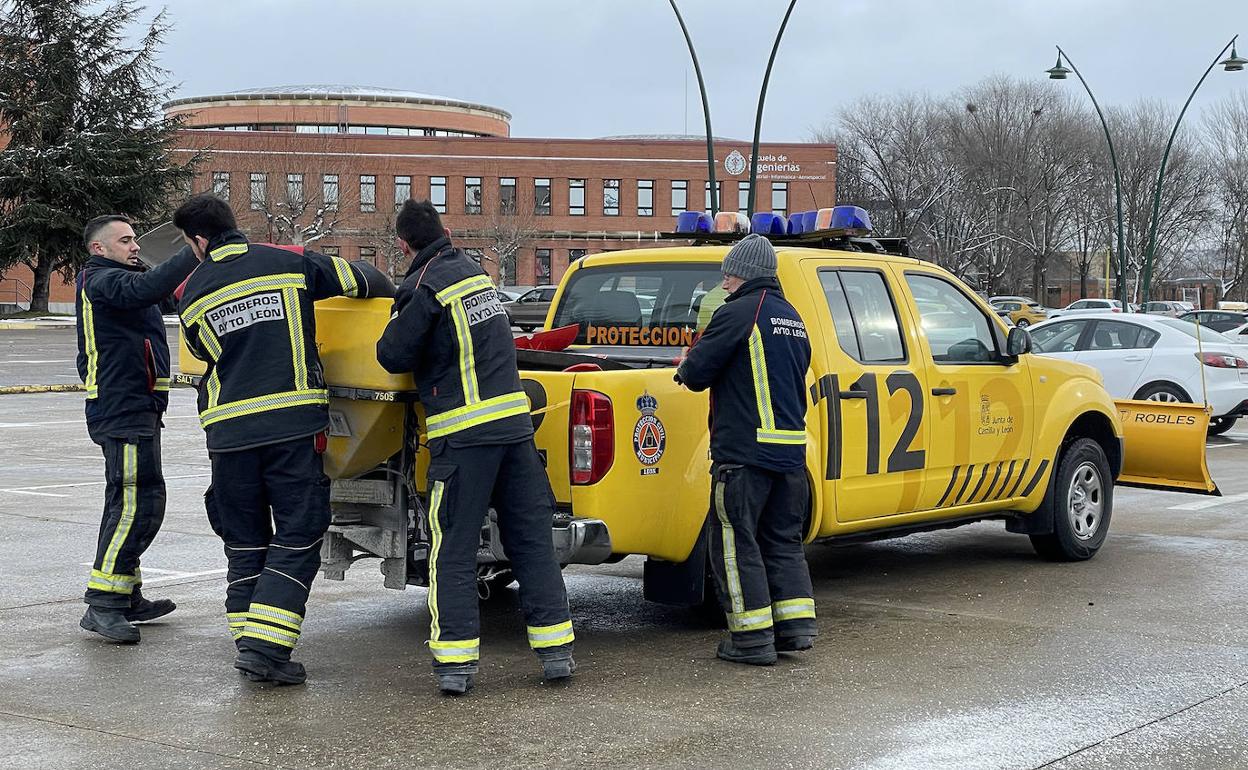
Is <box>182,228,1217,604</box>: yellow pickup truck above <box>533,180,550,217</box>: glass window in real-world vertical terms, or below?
below

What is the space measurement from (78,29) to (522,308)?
21.7 m

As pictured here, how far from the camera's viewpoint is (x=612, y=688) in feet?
19.3

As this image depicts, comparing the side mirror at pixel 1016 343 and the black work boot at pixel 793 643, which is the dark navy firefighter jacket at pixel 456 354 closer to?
the black work boot at pixel 793 643

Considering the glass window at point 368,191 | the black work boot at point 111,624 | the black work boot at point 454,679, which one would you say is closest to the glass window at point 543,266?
the glass window at point 368,191

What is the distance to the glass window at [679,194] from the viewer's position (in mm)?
81250

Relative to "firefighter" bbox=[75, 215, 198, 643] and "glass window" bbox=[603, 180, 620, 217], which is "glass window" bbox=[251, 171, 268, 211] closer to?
"glass window" bbox=[603, 180, 620, 217]

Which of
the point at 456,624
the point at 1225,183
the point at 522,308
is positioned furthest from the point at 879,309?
the point at 1225,183

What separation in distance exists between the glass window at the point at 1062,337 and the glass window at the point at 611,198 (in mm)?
64414

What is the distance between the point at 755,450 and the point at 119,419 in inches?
116

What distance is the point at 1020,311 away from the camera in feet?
177

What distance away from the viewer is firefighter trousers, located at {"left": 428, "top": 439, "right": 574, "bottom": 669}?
5.83 m

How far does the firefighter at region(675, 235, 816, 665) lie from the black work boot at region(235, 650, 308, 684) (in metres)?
1.83

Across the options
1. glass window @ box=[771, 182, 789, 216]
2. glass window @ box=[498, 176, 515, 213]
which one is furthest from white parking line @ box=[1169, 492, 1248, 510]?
glass window @ box=[771, 182, 789, 216]

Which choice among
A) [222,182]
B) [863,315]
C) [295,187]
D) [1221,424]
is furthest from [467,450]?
[295,187]
